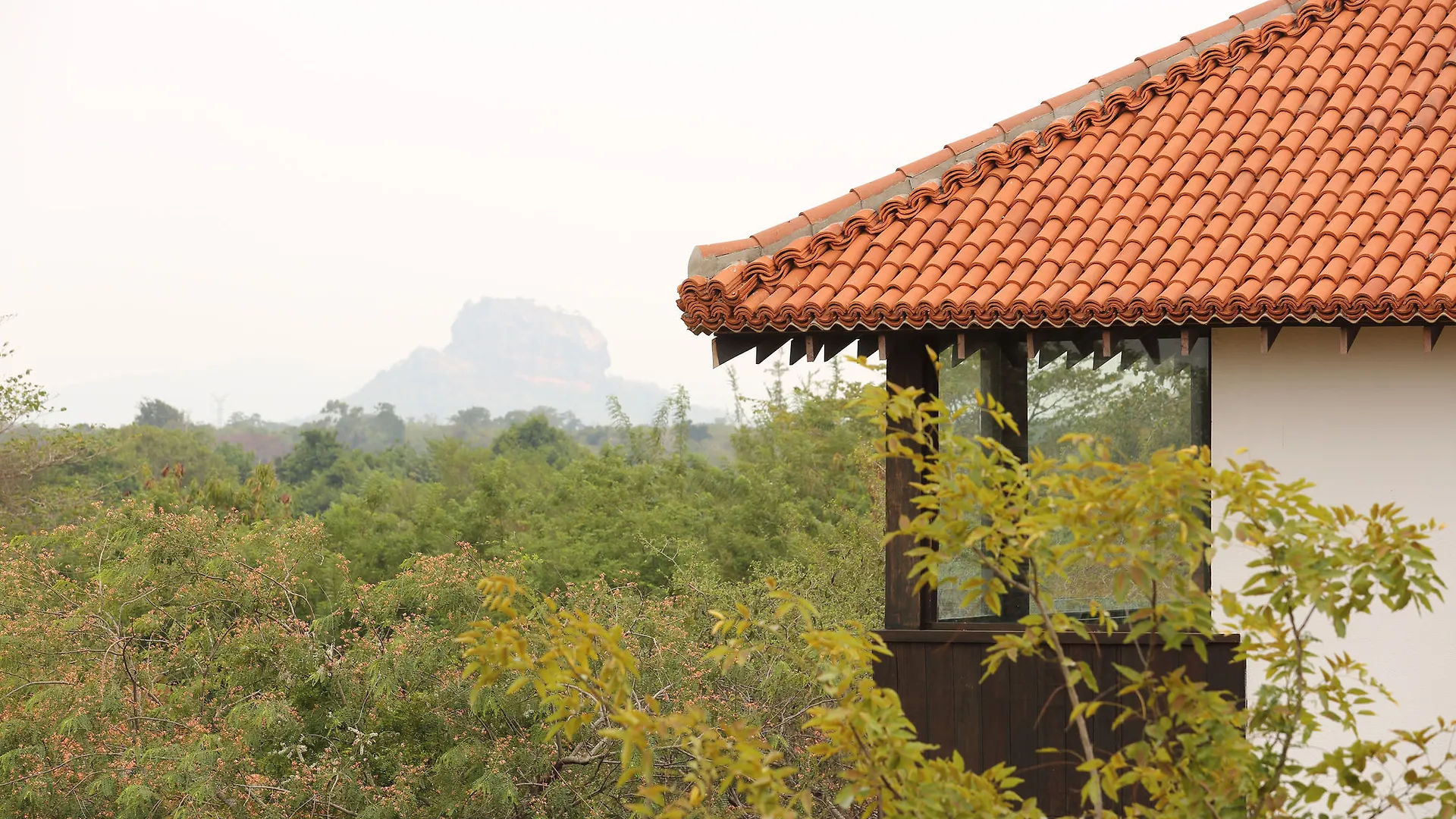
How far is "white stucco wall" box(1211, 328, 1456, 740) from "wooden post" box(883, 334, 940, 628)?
4.36ft

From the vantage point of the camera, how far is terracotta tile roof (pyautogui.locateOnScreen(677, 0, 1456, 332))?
5250 mm

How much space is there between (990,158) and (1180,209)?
1.05m

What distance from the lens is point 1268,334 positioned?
531 centimetres

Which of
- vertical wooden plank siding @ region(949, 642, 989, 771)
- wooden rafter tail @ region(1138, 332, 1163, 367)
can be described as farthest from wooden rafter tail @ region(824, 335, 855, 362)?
vertical wooden plank siding @ region(949, 642, 989, 771)

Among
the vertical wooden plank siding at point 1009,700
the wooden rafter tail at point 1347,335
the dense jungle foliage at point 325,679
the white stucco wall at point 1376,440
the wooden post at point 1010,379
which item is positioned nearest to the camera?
the wooden rafter tail at point 1347,335

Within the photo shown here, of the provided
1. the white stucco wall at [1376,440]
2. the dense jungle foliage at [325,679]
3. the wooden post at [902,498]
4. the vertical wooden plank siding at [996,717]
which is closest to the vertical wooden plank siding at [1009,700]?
the vertical wooden plank siding at [996,717]

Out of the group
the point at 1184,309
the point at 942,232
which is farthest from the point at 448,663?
the point at 1184,309

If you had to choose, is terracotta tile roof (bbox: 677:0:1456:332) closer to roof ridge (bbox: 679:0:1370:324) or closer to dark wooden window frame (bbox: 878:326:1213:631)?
roof ridge (bbox: 679:0:1370:324)

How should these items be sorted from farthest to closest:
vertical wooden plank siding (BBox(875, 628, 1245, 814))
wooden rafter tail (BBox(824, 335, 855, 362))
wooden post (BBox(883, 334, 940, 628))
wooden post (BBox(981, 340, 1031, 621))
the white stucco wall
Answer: wooden post (BBox(981, 340, 1031, 621)) → wooden post (BBox(883, 334, 940, 628)) → wooden rafter tail (BBox(824, 335, 855, 362)) → vertical wooden plank siding (BBox(875, 628, 1245, 814)) → the white stucco wall

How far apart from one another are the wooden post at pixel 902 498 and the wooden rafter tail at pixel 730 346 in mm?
626

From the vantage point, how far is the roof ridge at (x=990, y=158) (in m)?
5.76

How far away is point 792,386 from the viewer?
3159 centimetres

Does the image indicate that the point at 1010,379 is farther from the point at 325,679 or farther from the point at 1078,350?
the point at 325,679

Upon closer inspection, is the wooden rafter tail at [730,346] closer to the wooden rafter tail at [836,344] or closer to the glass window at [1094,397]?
the wooden rafter tail at [836,344]
